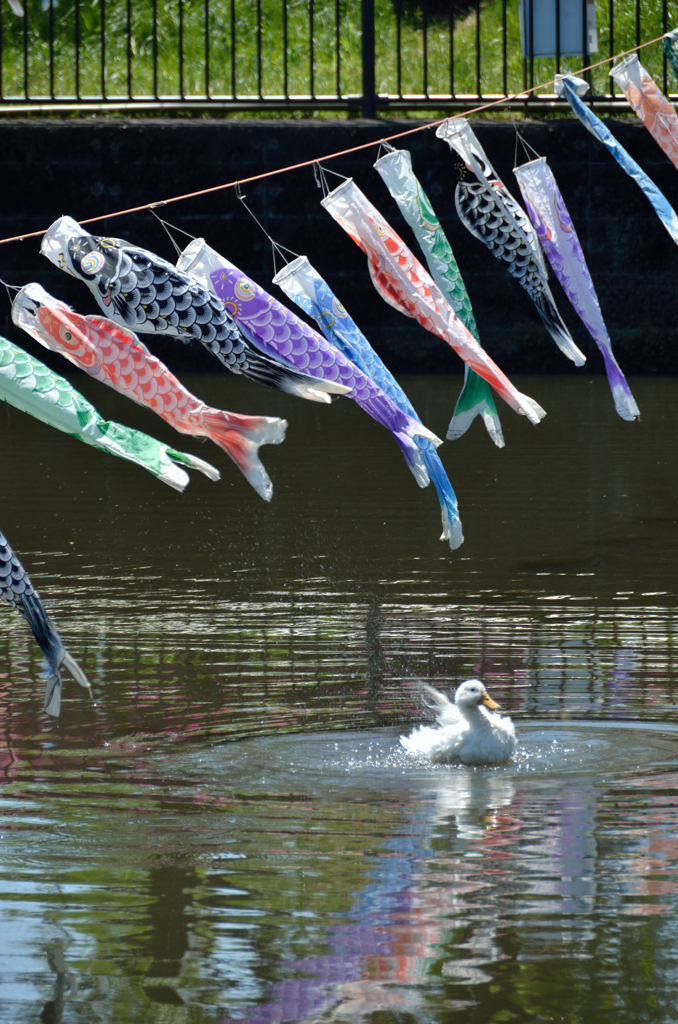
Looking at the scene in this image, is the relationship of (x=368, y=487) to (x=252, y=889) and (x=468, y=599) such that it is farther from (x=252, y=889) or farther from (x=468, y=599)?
(x=252, y=889)

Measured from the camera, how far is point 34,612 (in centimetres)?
534

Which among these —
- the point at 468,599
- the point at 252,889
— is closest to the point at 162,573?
the point at 468,599

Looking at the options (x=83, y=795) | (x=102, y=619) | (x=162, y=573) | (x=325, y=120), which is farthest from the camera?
(x=325, y=120)

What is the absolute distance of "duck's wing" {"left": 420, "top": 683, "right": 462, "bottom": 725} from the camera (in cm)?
603

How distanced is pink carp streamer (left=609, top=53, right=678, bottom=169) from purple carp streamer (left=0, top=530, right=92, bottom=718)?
4003 mm

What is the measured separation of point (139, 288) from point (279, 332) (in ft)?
1.87

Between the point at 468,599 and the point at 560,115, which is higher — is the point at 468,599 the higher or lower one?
the lower one

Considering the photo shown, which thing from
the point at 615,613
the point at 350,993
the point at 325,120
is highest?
the point at 325,120

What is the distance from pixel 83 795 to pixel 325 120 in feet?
36.2

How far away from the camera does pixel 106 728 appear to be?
6.27 m

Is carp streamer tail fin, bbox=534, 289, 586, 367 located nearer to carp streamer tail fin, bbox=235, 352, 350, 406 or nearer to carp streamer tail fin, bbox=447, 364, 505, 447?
carp streamer tail fin, bbox=447, 364, 505, 447

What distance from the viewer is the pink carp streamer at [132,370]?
534cm

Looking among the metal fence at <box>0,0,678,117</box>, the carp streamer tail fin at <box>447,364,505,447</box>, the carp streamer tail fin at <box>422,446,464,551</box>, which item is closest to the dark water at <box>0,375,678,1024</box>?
the carp streamer tail fin at <box>422,446,464,551</box>

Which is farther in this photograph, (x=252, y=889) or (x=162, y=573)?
(x=162, y=573)
